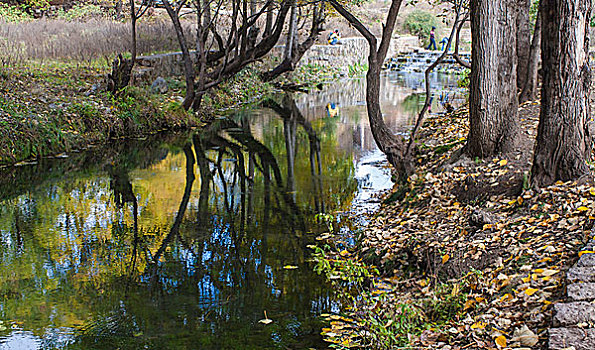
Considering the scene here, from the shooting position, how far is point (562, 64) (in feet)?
18.4

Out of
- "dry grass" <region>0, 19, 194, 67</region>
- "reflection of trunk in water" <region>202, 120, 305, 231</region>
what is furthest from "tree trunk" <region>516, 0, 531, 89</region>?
"dry grass" <region>0, 19, 194, 67</region>

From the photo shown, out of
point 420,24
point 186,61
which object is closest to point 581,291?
point 186,61

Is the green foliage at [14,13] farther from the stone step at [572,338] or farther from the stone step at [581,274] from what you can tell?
the stone step at [572,338]

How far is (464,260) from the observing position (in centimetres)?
520

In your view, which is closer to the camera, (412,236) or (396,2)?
(412,236)

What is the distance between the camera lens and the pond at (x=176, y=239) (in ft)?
16.6

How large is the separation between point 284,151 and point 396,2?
5046 millimetres

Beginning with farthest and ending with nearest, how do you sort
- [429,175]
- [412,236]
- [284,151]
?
[284,151]
[429,175]
[412,236]

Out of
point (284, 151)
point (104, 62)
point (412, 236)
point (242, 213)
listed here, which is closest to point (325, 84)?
point (104, 62)

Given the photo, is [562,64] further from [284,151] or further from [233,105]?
[233,105]

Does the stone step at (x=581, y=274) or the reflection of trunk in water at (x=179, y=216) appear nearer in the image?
the stone step at (x=581, y=274)

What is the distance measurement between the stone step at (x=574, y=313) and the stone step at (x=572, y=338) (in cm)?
8

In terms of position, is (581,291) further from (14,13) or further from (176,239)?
(14,13)

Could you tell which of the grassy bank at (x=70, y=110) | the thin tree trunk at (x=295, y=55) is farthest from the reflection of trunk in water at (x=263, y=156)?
the thin tree trunk at (x=295, y=55)
